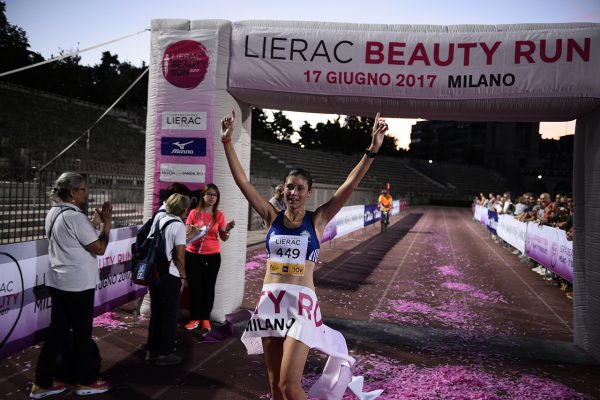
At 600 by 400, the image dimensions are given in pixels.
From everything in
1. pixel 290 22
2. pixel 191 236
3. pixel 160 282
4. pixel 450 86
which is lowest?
pixel 160 282

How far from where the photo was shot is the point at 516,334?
254 inches

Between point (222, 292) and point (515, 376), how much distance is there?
3.71 m

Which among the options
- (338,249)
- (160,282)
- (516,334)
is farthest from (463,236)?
(160,282)

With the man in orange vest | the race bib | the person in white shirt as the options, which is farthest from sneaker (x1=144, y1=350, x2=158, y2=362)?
the man in orange vest

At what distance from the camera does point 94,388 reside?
4.04m

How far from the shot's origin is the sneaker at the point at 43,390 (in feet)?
12.7

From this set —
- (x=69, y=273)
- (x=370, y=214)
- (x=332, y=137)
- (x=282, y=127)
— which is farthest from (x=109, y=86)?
(x=69, y=273)

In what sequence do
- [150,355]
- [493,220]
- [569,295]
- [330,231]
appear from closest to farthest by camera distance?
[150,355], [569,295], [330,231], [493,220]

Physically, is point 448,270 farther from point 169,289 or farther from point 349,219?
point 169,289

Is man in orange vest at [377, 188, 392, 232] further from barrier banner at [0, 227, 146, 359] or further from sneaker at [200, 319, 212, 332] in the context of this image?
barrier banner at [0, 227, 146, 359]

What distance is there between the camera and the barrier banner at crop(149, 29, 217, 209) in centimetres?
613

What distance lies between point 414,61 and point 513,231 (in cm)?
1175

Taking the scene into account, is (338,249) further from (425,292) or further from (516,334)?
(516,334)

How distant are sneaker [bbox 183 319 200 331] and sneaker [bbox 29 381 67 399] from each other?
2.05 meters
